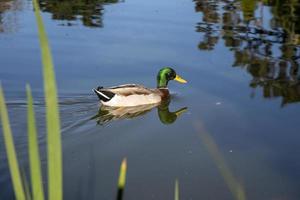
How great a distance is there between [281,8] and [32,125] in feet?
49.2

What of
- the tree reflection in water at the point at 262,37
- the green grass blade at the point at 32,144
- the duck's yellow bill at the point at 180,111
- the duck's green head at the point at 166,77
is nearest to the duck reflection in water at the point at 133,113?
the duck's yellow bill at the point at 180,111

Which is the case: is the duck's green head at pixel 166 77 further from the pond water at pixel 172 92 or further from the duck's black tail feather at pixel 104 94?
the duck's black tail feather at pixel 104 94

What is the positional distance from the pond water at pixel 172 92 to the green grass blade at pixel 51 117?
56cm

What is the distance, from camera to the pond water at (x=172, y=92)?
5504 millimetres

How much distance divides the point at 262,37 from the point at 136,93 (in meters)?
4.87

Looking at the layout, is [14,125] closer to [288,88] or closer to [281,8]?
[288,88]

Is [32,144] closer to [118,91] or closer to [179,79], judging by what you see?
[118,91]

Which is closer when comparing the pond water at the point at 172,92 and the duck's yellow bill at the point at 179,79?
the pond water at the point at 172,92

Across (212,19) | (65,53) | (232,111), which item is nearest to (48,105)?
(232,111)

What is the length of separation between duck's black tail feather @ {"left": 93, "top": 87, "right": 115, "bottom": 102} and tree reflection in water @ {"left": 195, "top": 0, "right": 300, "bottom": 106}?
2.41m

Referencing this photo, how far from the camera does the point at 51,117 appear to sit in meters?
0.98

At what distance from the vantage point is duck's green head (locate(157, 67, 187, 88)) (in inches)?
336

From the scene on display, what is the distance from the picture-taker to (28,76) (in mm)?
8648

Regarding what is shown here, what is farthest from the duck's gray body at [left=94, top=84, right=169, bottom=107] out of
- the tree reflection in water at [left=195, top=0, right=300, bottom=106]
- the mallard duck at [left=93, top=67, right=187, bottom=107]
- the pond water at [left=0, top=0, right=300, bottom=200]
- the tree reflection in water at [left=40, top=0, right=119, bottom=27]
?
the tree reflection in water at [left=40, top=0, right=119, bottom=27]
